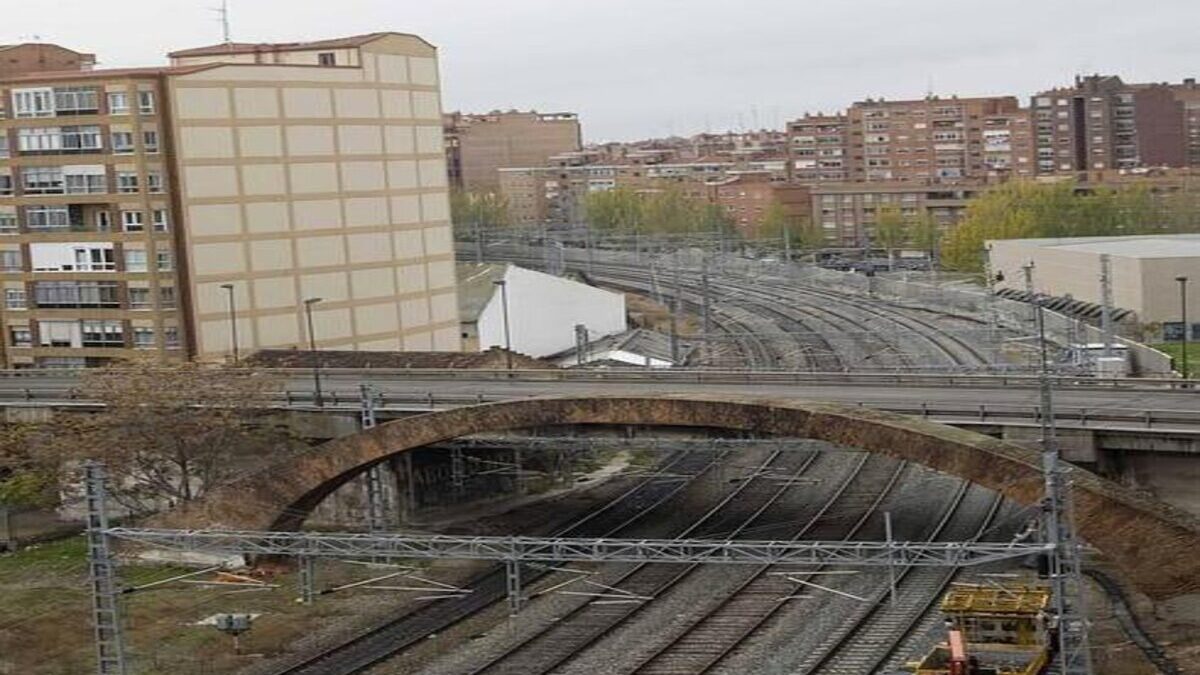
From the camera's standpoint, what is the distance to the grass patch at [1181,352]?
5490cm

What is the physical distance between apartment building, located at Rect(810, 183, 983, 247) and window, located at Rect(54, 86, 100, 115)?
242 ft

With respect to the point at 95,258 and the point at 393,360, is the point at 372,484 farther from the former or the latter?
the point at 95,258

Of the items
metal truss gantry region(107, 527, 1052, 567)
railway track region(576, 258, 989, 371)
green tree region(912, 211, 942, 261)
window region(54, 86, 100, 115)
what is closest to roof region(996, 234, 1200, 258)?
railway track region(576, 258, 989, 371)

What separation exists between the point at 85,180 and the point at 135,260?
3.50 meters

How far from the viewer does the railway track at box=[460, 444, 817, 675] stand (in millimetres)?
27906

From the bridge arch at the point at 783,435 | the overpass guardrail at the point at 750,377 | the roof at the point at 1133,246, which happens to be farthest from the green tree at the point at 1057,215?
the bridge arch at the point at 783,435

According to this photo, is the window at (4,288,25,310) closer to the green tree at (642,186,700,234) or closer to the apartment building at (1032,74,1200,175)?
the green tree at (642,186,700,234)

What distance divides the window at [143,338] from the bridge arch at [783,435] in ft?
75.8

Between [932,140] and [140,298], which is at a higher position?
[932,140]

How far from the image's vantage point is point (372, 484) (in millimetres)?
37625

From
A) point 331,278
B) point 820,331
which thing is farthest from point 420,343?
point 820,331

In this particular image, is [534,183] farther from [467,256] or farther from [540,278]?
[540,278]

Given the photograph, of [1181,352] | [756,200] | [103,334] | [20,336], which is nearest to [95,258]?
[103,334]

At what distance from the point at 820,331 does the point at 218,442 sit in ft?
128
